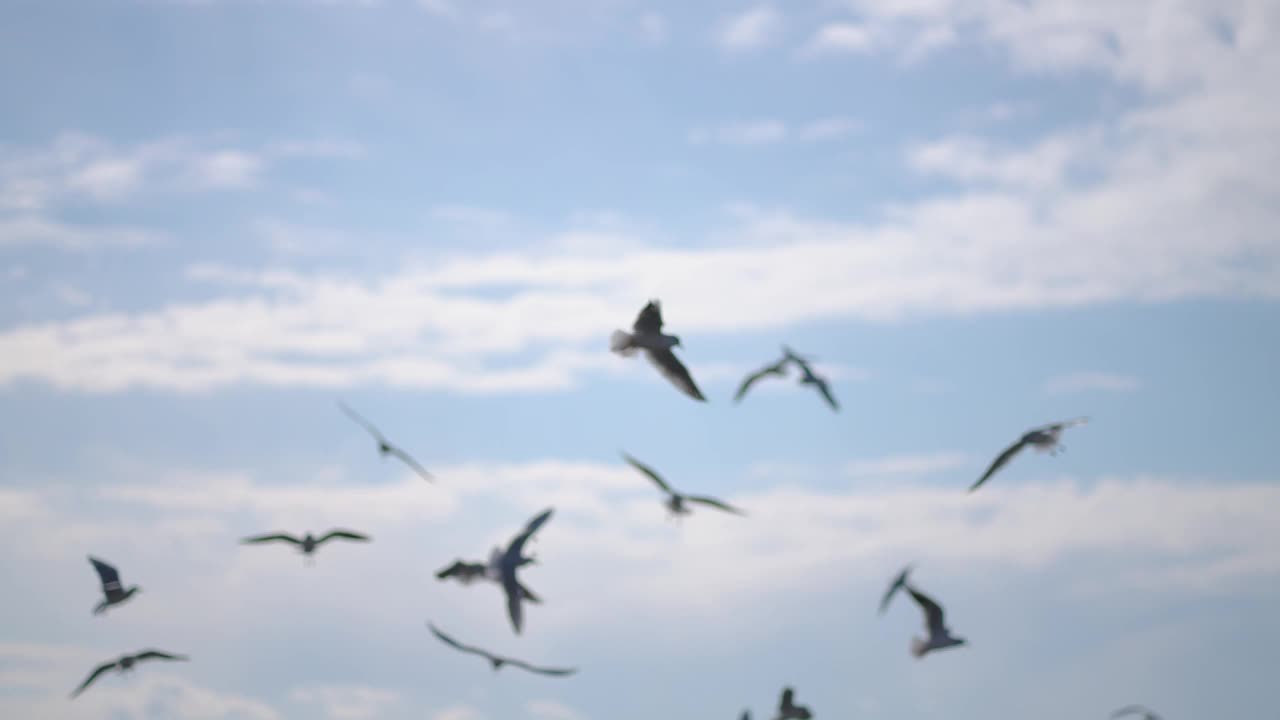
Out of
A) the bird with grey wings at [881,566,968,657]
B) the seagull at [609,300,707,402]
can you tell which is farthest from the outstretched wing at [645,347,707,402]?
the bird with grey wings at [881,566,968,657]

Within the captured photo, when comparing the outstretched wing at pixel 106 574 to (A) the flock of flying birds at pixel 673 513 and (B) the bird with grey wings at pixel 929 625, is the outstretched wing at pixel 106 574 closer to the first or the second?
(A) the flock of flying birds at pixel 673 513

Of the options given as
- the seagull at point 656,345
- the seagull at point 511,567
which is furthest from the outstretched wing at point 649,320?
the seagull at point 511,567

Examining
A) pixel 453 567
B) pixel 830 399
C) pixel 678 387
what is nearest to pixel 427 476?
pixel 453 567

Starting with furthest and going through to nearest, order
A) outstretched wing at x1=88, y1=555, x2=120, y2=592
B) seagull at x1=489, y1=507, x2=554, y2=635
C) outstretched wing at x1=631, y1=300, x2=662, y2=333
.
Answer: outstretched wing at x1=88, y1=555, x2=120, y2=592, outstretched wing at x1=631, y1=300, x2=662, y2=333, seagull at x1=489, y1=507, x2=554, y2=635

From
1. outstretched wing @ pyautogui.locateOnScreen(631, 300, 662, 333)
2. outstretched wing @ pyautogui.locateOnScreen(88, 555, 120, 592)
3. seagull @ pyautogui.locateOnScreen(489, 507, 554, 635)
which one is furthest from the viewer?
outstretched wing @ pyautogui.locateOnScreen(88, 555, 120, 592)

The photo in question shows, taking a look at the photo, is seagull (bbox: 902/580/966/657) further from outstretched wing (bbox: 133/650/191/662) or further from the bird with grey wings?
outstretched wing (bbox: 133/650/191/662)

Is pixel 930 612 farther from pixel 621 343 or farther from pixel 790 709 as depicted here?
pixel 621 343

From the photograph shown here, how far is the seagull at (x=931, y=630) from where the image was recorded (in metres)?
40.8

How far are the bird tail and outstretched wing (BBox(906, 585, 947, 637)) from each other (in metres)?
11.6

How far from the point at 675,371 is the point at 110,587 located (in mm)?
24023

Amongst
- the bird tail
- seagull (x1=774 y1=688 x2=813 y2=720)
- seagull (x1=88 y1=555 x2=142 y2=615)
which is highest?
the bird tail

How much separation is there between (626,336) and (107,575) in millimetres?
23633

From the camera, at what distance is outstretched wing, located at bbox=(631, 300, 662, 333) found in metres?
40.4

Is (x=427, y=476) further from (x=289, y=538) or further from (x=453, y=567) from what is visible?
(x=289, y=538)
